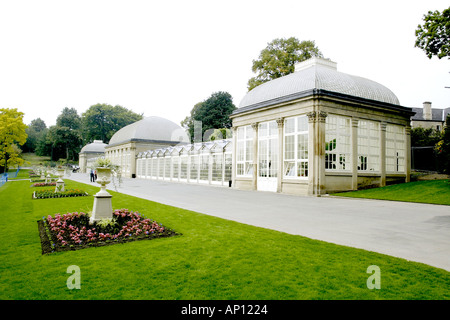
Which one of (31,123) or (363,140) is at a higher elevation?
(31,123)

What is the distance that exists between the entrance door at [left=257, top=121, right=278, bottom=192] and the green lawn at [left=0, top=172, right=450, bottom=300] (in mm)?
17072

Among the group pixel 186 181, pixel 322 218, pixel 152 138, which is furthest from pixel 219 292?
pixel 152 138

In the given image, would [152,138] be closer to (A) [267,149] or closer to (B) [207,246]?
(A) [267,149]

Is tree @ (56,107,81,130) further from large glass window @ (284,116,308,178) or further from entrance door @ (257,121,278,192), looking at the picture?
large glass window @ (284,116,308,178)

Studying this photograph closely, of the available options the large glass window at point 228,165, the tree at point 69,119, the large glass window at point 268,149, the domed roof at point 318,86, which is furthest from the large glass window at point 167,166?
the tree at point 69,119

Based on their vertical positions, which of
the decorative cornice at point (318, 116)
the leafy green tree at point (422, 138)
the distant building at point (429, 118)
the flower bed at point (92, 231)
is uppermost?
the distant building at point (429, 118)

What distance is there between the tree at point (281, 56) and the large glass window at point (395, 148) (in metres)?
Answer: 15.5

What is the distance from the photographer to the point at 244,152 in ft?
91.3

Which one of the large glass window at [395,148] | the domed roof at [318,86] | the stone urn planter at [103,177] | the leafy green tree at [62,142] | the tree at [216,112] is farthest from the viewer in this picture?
the leafy green tree at [62,142]

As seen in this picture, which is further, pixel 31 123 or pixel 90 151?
pixel 31 123

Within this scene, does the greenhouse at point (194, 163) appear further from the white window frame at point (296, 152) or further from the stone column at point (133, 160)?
the white window frame at point (296, 152)

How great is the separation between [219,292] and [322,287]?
147 centimetres

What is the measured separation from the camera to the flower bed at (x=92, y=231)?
6980 millimetres
